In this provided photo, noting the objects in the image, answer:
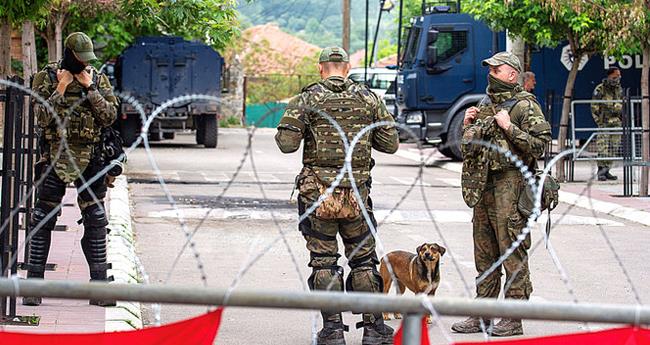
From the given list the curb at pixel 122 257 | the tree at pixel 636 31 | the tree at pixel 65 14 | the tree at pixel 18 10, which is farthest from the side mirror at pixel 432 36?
the tree at pixel 18 10

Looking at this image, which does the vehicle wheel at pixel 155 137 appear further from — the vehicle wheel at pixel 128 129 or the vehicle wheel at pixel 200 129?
the vehicle wheel at pixel 128 129

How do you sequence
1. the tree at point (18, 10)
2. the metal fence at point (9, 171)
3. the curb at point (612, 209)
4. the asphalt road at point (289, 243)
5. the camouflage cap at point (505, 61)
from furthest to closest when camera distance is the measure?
the curb at point (612, 209) < the tree at point (18, 10) < the asphalt road at point (289, 243) < the camouflage cap at point (505, 61) < the metal fence at point (9, 171)

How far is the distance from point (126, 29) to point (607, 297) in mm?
24013

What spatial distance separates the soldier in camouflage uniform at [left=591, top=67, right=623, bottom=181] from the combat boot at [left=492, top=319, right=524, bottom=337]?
1248 centimetres

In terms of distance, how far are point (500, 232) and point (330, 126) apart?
4.45 ft

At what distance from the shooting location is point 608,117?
66.3ft

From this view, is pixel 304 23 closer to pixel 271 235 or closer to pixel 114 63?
pixel 114 63

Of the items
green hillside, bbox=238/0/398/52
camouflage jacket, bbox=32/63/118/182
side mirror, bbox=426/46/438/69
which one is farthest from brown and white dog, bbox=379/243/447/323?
green hillside, bbox=238/0/398/52

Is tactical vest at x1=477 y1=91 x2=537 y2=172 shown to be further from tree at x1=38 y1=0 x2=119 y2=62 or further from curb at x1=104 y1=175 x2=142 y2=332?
tree at x1=38 y1=0 x2=119 y2=62

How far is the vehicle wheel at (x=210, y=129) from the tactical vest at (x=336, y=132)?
23.6m

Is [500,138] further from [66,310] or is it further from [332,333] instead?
[66,310]

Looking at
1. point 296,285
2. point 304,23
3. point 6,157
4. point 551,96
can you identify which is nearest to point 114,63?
point 551,96

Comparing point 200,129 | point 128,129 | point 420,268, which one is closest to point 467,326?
point 420,268

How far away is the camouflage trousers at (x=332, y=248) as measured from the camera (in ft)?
22.8
